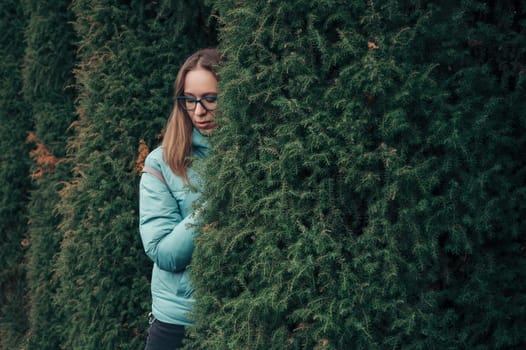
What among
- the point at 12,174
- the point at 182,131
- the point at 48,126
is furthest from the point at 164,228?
the point at 12,174

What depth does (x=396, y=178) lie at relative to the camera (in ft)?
6.36

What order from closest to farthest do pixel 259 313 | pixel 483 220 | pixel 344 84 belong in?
pixel 483 220, pixel 344 84, pixel 259 313

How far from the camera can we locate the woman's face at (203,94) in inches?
109

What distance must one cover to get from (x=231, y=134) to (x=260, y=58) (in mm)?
318

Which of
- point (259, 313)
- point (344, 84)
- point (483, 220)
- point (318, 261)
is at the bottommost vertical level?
point (259, 313)

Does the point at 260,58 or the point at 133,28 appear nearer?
the point at 260,58

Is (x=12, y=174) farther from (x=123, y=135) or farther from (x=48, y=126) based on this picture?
(x=123, y=135)

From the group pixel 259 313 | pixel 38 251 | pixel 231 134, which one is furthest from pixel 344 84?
pixel 38 251

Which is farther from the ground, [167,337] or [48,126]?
[48,126]

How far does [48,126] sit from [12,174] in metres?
1.33

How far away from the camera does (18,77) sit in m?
6.80

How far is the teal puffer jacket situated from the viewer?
103 inches

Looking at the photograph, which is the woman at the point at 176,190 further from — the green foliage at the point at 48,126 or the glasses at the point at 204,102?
the green foliage at the point at 48,126

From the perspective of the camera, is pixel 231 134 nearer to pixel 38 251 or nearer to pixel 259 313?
pixel 259 313
